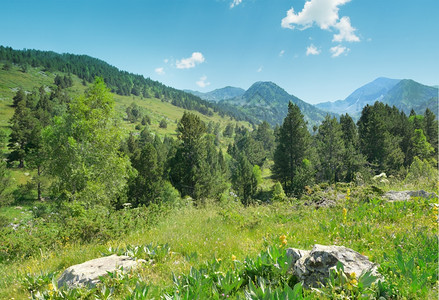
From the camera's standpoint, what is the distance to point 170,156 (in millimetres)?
40062

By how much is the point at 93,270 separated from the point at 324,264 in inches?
155

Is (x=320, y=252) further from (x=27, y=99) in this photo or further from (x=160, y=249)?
(x=27, y=99)

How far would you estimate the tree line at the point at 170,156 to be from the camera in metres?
14.5

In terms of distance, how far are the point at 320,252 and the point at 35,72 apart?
682 ft

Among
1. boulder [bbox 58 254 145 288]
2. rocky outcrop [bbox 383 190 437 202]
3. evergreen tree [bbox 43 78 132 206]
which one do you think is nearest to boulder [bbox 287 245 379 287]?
boulder [bbox 58 254 145 288]

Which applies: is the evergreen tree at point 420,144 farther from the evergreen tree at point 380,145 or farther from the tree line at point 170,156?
the evergreen tree at point 380,145

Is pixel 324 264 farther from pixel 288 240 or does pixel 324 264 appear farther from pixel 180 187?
pixel 180 187

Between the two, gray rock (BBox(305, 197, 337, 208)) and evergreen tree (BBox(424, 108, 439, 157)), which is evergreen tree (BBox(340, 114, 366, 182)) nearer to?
evergreen tree (BBox(424, 108, 439, 157))

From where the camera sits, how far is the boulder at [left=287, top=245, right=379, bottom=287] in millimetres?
3012

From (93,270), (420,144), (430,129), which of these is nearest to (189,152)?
(93,270)

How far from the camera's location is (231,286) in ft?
9.22

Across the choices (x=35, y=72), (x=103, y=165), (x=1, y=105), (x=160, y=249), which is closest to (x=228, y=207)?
(x=160, y=249)

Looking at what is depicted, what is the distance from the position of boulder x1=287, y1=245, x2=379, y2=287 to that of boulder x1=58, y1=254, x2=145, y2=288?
9.50ft

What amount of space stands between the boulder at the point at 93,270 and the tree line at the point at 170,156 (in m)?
7.23
